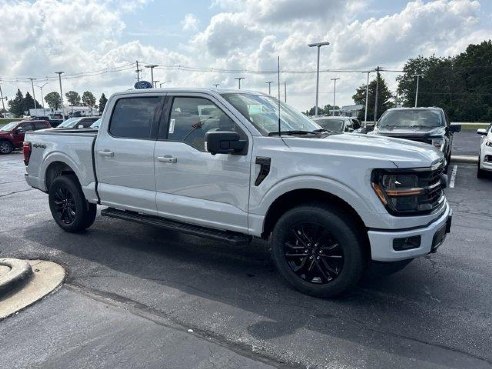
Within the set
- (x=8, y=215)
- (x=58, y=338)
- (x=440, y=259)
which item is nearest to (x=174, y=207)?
(x=58, y=338)

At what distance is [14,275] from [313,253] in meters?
2.96

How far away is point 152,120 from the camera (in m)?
4.94

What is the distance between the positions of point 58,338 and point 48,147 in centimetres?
360

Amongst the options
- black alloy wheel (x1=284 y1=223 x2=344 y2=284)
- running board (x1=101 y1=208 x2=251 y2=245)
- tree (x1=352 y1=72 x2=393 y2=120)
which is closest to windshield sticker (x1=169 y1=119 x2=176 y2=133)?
running board (x1=101 y1=208 x2=251 y2=245)

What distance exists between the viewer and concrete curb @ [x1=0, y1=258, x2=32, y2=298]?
406 centimetres

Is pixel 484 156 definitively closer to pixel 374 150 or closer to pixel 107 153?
pixel 374 150

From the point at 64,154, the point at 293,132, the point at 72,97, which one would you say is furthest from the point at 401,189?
the point at 72,97

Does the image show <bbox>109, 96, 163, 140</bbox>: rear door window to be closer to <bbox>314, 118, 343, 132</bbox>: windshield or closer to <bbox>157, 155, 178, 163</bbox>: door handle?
<bbox>157, 155, 178, 163</bbox>: door handle

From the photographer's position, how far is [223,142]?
3900mm

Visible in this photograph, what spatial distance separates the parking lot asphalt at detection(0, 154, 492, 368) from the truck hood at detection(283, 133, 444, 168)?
129cm

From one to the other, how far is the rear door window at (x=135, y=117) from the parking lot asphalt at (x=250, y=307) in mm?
1475

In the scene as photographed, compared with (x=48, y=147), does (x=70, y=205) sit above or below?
below

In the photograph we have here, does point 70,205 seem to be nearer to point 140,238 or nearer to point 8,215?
point 140,238

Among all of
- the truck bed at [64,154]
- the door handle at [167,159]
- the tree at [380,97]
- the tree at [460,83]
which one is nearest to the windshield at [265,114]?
the door handle at [167,159]
